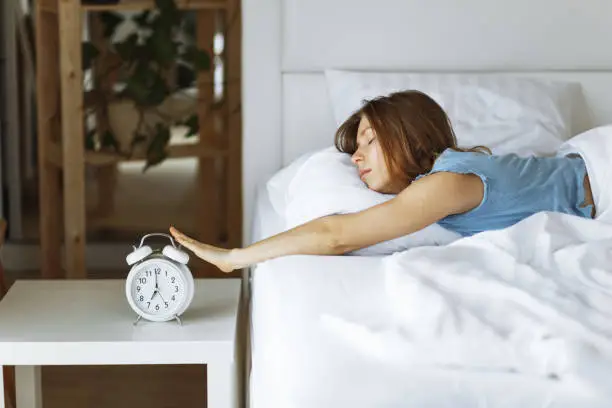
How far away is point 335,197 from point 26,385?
826mm

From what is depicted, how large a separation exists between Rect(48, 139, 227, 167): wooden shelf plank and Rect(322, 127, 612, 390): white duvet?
1.84 metres

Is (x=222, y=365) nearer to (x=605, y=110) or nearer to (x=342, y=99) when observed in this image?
(x=342, y=99)

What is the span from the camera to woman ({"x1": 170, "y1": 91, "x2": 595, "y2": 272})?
175 cm

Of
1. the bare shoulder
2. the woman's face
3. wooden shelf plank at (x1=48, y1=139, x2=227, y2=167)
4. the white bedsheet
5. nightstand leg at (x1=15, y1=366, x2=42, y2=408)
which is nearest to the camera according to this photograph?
the white bedsheet

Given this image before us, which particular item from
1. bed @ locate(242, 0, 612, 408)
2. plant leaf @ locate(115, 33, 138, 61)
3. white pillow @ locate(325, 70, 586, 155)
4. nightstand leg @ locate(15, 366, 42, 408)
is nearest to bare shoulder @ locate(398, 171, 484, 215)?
white pillow @ locate(325, 70, 586, 155)

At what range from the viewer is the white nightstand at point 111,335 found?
1.82 m

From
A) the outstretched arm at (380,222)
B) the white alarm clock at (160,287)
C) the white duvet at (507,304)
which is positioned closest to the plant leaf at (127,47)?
the white alarm clock at (160,287)

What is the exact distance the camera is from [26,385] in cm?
213

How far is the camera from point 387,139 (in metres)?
1.94

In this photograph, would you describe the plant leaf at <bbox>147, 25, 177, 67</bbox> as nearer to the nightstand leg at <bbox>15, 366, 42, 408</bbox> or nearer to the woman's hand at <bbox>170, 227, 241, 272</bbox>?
the nightstand leg at <bbox>15, 366, 42, 408</bbox>

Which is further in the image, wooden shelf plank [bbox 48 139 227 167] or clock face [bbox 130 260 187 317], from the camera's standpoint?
wooden shelf plank [bbox 48 139 227 167]

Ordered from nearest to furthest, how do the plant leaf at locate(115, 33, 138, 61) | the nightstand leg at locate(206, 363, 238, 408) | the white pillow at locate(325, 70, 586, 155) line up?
1. the nightstand leg at locate(206, 363, 238, 408)
2. the white pillow at locate(325, 70, 586, 155)
3. the plant leaf at locate(115, 33, 138, 61)

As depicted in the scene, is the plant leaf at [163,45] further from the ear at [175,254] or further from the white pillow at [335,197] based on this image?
the ear at [175,254]

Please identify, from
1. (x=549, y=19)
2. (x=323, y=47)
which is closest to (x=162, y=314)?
(x=323, y=47)
